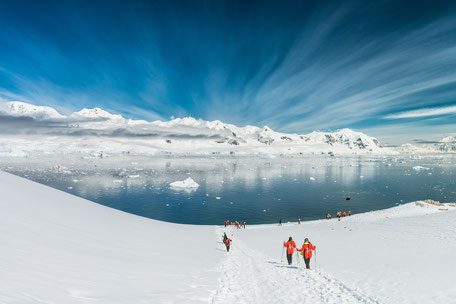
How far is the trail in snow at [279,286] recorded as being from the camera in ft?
30.9

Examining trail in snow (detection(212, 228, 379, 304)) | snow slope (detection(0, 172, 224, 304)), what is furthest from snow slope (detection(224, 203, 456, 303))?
snow slope (detection(0, 172, 224, 304))

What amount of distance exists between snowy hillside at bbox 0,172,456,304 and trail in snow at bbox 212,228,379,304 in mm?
43

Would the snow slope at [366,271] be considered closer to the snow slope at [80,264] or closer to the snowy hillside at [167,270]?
the snowy hillside at [167,270]

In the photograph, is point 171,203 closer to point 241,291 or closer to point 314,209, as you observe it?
point 314,209

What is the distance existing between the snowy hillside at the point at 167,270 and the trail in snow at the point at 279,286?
0.14 ft

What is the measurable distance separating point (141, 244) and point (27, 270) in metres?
9.10

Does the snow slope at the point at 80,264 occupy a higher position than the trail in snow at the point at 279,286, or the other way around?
the snow slope at the point at 80,264

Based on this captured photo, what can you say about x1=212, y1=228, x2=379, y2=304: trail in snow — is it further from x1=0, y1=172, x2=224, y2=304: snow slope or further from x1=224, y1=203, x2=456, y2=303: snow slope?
x1=0, y1=172, x2=224, y2=304: snow slope

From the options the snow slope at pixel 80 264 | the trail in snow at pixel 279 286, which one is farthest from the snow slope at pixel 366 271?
the snow slope at pixel 80 264

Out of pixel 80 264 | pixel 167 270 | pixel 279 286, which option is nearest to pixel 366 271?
pixel 279 286

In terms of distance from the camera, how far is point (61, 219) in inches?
521

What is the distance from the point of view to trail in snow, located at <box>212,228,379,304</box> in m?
9.41

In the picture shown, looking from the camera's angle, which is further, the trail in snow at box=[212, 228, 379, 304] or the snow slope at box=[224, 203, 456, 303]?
the snow slope at box=[224, 203, 456, 303]

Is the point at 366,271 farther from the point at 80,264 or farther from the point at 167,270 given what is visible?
the point at 80,264
